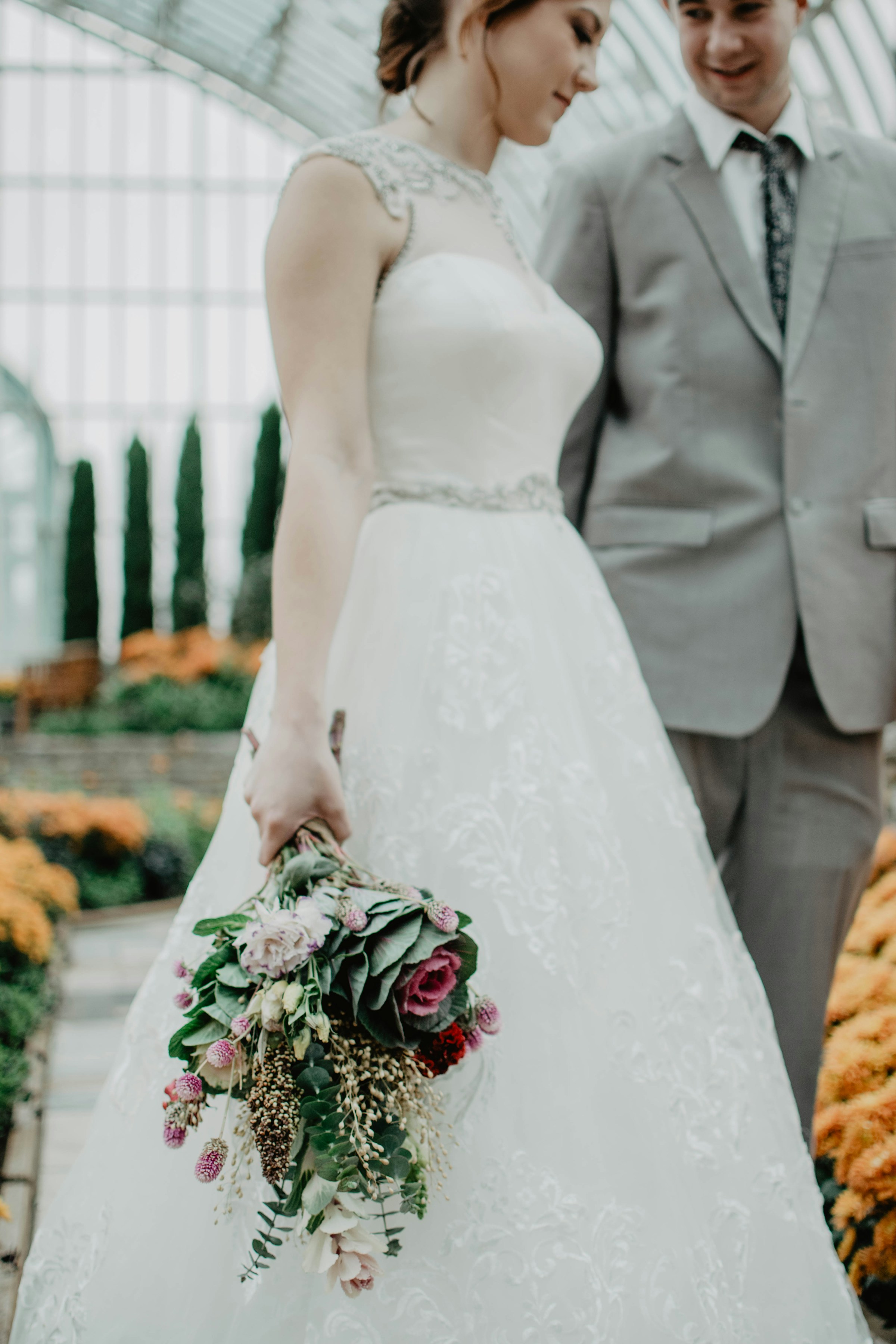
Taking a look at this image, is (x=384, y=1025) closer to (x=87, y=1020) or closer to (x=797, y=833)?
(x=797, y=833)

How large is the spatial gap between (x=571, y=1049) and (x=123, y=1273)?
19.9 inches

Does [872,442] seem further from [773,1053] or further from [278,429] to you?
[278,429]

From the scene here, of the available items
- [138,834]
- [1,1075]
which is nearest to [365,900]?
[1,1075]

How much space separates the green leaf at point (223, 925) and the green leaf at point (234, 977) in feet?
0.12

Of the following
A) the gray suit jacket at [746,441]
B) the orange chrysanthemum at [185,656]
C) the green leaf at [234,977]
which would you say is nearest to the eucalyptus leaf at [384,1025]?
the green leaf at [234,977]

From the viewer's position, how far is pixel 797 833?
70.2 inches

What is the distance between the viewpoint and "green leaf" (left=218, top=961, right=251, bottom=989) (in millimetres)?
1075

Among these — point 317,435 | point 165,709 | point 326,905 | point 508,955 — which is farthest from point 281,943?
point 165,709

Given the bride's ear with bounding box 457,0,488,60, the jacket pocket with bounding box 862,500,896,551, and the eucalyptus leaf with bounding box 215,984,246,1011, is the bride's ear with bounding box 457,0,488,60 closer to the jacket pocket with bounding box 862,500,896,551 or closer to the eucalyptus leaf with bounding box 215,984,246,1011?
the jacket pocket with bounding box 862,500,896,551

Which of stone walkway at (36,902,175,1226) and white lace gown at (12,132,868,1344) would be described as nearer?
white lace gown at (12,132,868,1344)

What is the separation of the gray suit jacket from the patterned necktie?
3 centimetres

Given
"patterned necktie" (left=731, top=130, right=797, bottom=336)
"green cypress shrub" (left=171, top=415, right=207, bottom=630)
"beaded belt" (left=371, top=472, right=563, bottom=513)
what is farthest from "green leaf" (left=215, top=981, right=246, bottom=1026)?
"green cypress shrub" (left=171, top=415, right=207, bottom=630)

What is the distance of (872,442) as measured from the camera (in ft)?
5.82

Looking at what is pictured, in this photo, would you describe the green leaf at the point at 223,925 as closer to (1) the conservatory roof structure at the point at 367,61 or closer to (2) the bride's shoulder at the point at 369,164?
(2) the bride's shoulder at the point at 369,164
